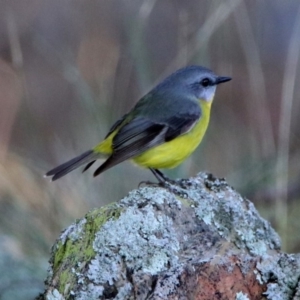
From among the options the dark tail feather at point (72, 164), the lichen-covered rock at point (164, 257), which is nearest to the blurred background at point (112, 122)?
the dark tail feather at point (72, 164)

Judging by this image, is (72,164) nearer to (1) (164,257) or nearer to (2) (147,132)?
(2) (147,132)

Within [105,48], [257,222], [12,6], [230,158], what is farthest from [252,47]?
[12,6]

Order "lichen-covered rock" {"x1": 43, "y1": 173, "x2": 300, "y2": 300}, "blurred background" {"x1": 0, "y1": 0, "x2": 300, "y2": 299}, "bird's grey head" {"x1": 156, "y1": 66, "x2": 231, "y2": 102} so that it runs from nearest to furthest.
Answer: "lichen-covered rock" {"x1": 43, "y1": 173, "x2": 300, "y2": 300}
"blurred background" {"x1": 0, "y1": 0, "x2": 300, "y2": 299}
"bird's grey head" {"x1": 156, "y1": 66, "x2": 231, "y2": 102}

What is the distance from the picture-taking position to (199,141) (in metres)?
4.26

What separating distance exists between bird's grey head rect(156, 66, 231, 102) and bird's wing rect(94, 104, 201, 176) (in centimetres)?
26

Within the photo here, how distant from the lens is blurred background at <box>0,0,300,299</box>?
385 cm

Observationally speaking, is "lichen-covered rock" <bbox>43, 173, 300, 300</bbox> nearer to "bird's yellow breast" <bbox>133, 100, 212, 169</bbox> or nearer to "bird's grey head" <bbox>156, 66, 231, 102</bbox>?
"bird's yellow breast" <bbox>133, 100, 212, 169</bbox>

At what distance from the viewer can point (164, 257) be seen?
98.1 inches

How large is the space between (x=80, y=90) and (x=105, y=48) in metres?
2.60

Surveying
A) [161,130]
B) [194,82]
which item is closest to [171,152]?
[161,130]

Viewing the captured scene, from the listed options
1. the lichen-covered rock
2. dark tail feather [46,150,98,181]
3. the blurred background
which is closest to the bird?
dark tail feather [46,150,98,181]

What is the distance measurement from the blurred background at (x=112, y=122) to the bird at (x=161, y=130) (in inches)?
4.7

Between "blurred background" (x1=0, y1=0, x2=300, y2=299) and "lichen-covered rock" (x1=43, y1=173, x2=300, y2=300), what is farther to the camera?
"blurred background" (x1=0, y1=0, x2=300, y2=299)

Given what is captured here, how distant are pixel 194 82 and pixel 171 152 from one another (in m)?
0.72
